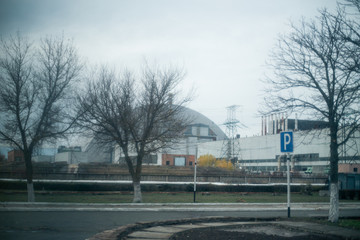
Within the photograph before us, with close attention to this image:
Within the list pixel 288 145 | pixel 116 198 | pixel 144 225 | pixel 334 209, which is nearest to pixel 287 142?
pixel 288 145

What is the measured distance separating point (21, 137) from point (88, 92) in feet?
16.1

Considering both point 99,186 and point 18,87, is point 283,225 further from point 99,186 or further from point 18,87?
point 99,186

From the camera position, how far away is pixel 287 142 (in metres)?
12.8

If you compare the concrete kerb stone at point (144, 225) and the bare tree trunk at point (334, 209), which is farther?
the bare tree trunk at point (334, 209)

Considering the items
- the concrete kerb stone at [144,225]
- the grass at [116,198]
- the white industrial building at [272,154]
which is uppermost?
the white industrial building at [272,154]

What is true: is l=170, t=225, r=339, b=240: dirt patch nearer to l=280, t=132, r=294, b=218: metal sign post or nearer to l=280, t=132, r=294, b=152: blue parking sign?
l=280, t=132, r=294, b=218: metal sign post

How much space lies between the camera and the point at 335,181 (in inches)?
485

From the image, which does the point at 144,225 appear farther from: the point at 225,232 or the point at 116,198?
the point at 116,198

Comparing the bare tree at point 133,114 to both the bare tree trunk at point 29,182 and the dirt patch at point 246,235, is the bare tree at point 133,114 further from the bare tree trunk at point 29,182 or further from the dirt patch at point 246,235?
the dirt patch at point 246,235

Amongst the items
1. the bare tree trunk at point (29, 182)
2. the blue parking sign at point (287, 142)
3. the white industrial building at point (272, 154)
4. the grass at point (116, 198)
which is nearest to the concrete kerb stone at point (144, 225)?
the blue parking sign at point (287, 142)

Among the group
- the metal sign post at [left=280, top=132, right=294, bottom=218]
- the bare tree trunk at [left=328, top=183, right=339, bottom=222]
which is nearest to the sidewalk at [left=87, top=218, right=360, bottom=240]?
the bare tree trunk at [left=328, top=183, right=339, bottom=222]

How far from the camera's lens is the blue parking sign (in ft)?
41.6

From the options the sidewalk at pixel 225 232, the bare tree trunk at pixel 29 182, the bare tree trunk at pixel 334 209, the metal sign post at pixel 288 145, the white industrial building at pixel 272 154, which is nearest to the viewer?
the sidewalk at pixel 225 232

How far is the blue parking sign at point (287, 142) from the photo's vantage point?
1268 cm
